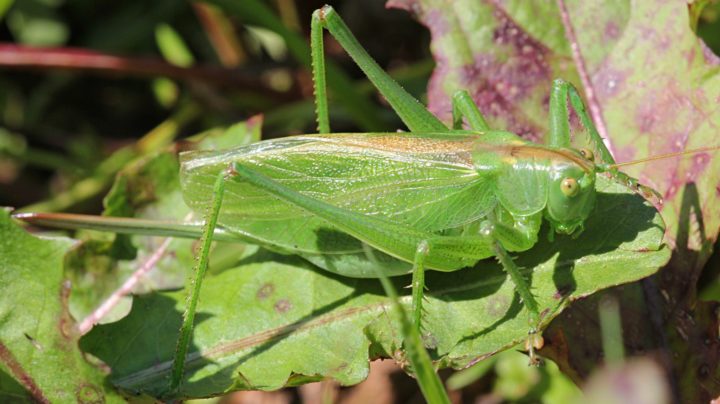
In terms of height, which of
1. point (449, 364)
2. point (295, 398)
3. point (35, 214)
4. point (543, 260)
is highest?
point (35, 214)

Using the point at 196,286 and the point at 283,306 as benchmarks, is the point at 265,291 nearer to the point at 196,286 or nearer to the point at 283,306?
the point at 283,306

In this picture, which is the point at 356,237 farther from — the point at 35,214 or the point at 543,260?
the point at 35,214

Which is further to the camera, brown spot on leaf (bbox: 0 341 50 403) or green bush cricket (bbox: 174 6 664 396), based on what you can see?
brown spot on leaf (bbox: 0 341 50 403)

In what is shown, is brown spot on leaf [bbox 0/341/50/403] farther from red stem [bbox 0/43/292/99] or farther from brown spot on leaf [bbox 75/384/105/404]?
red stem [bbox 0/43/292/99]

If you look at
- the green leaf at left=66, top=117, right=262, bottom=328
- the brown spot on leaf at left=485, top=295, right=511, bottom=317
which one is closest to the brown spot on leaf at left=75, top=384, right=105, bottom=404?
the green leaf at left=66, top=117, right=262, bottom=328

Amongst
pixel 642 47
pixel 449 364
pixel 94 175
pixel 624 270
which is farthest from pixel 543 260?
pixel 94 175

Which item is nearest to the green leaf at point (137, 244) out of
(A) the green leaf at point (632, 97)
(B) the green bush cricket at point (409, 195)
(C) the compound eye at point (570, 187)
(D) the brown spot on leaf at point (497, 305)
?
(B) the green bush cricket at point (409, 195)
